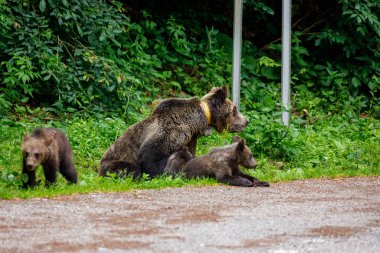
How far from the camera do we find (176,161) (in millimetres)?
11898

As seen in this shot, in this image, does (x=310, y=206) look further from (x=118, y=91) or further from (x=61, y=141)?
(x=118, y=91)

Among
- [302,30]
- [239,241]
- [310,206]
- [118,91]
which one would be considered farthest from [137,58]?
[239,241]

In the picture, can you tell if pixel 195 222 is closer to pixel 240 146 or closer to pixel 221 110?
pixel 240 146

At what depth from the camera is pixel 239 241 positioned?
7.13 metres

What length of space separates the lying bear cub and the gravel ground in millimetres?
581

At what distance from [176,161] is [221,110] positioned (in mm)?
1512

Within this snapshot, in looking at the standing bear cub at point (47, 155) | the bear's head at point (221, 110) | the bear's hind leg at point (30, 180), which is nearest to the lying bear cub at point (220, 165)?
the bear's head at point (221, 110)

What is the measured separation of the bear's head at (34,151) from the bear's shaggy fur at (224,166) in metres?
2.39

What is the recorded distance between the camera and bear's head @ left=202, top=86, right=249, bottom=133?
1297 centimetres

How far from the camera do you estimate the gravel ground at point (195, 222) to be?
22.7ft

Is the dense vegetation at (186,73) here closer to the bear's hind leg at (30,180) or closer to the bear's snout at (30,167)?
the bear's hind leg at (30,180)

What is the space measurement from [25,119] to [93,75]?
1676mm

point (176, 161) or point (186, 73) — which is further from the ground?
point (186, 73)

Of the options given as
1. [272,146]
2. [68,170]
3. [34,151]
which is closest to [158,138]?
[68,170]
